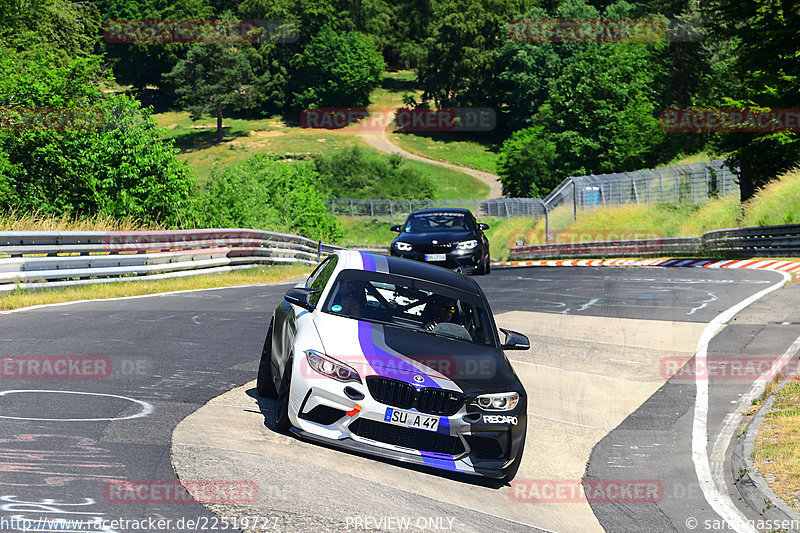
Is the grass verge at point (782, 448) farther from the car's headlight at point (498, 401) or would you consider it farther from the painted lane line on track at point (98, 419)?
the painted lane line on track at point (98, 419)

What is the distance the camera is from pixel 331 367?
23.9 ft

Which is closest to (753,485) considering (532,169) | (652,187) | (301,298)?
(301,298)

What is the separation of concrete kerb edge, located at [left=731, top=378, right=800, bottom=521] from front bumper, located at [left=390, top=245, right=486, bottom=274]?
11.2m

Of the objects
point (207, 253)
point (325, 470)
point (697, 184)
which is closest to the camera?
point (325, 470)

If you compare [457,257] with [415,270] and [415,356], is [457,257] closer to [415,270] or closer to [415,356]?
[415,270]

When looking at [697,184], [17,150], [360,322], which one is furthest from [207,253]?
[697,184]

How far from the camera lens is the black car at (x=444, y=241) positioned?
2042 cm

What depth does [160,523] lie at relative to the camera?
525 centimetres

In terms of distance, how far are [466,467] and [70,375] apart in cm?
429

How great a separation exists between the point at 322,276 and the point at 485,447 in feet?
8.21

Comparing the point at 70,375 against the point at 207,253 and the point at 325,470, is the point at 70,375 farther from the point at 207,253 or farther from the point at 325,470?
the point at 207,253

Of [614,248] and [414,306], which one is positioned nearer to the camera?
[414,306]

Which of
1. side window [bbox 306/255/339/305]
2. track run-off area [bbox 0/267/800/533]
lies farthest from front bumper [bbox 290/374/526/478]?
side window [bbox 306/255/339/305]

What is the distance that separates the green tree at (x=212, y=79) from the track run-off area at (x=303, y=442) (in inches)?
4167
